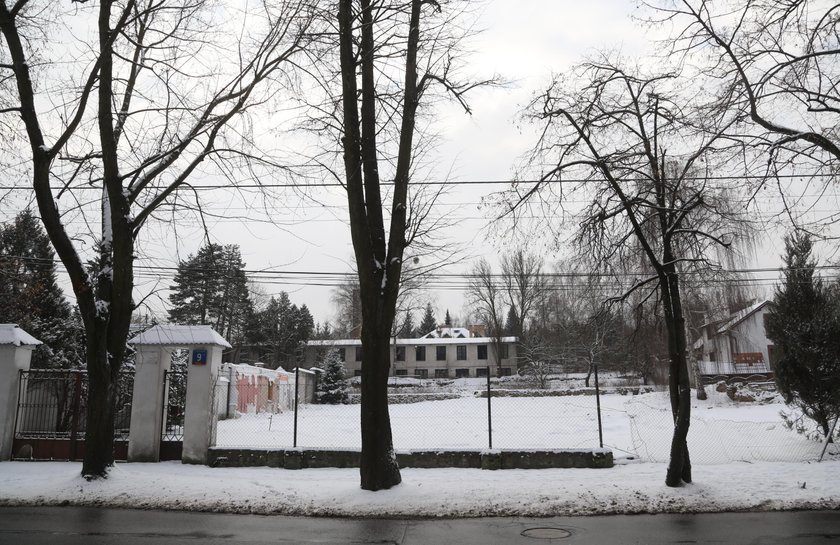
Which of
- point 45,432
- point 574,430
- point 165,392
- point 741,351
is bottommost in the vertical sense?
point 574,430

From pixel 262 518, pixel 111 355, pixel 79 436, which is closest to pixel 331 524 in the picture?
pixel 262 518

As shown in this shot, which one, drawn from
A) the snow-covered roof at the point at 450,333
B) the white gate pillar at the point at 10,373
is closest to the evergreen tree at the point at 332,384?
the white gate pillar at the point at 10,373

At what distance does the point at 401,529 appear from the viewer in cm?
710

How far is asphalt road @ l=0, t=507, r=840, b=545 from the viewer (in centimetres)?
647

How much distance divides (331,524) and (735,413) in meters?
20.5

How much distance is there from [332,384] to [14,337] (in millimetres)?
26248

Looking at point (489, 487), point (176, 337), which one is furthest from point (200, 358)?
point (489, 487)

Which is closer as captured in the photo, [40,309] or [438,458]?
[438,458]

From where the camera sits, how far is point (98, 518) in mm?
7621

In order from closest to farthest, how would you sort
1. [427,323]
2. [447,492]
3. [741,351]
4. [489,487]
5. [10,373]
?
[447,492] < [489,487] < [10,373] < [741,351] < [427,323]

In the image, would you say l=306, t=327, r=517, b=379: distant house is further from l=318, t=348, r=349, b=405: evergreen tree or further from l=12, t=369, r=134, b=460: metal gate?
l=12, t=369, r=134, b=460: metal gate

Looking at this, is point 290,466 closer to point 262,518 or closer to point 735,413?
point 262,518

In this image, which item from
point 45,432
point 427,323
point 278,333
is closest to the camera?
point 45,432

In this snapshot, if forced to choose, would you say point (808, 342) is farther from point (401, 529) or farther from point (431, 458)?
point (401, 529)
